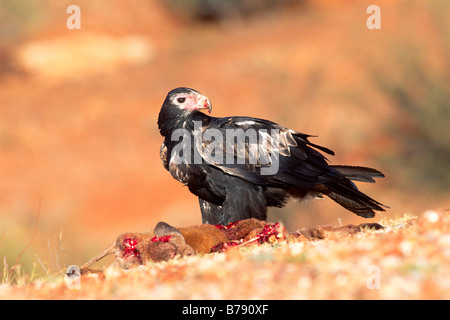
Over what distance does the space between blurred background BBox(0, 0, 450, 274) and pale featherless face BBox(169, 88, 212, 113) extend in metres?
2.01

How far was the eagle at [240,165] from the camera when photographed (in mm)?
6766

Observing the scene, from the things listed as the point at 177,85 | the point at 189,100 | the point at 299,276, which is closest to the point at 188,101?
the point at 189,100

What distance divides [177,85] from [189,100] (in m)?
19.4

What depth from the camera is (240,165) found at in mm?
6793

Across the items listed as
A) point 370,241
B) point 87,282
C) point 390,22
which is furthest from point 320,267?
point 390,22

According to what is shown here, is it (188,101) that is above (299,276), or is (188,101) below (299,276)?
above

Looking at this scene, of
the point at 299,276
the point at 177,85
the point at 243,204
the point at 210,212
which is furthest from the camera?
the point at 177,85

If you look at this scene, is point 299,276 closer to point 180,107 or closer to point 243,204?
point 243,204

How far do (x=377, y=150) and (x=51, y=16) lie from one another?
23180mm

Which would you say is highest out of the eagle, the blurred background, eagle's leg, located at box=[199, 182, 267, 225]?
the blurred background

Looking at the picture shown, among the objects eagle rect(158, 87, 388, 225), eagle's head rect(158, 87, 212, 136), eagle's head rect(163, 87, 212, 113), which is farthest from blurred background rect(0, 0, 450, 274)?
eagle's head rect(163, 87, 212, 113)

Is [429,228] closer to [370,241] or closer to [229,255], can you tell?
[370,241]

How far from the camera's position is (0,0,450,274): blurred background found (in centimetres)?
1753

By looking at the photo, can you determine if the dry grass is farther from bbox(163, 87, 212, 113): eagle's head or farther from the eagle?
bbox(163, 87, 212, 113): eagle's head
